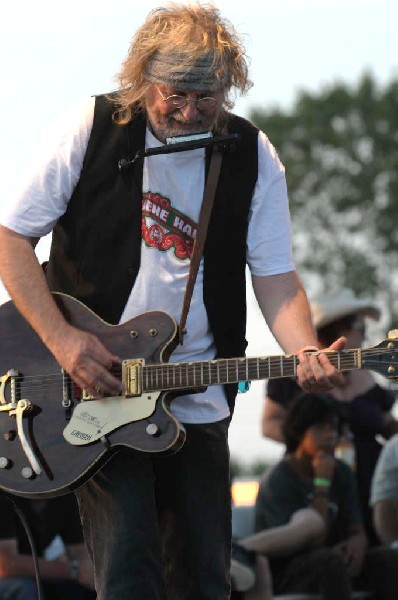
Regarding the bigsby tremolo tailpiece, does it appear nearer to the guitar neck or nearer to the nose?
the guitar neck

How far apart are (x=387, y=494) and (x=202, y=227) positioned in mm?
4106

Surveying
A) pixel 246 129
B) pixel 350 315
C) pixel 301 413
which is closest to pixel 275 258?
pixel 246 129

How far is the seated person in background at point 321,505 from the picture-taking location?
806 centimetres

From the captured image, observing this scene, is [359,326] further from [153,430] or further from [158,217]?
[153,430]

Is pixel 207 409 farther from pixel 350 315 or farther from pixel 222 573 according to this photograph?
pixel 350 315

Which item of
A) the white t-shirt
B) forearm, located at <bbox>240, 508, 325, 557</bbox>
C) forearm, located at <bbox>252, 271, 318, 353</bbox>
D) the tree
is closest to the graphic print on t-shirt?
the white t-shirt

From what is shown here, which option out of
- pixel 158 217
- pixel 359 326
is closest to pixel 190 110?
pixel 158 217

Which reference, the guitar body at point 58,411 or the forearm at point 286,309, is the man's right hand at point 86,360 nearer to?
the guitar body at point 58,411

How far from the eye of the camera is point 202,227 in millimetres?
4711

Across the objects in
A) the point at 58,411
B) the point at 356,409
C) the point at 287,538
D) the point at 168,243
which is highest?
the point at 168,243

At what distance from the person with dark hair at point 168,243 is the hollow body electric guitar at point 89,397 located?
0.17ft

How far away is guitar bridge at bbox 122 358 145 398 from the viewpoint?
4570 millimetres

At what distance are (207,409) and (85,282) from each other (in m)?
0.59

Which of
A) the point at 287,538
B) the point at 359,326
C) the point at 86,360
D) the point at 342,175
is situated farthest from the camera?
the point at 342,175
